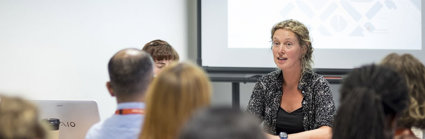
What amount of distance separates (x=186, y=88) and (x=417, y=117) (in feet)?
2.66

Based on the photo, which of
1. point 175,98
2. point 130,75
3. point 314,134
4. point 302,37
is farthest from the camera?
point 302,37

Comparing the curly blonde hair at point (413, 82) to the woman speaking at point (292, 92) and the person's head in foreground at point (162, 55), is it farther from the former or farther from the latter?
the person's head in foreground at point (162, 55)

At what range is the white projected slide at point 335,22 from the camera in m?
3.87

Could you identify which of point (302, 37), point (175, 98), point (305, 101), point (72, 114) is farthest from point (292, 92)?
point (175, 98)

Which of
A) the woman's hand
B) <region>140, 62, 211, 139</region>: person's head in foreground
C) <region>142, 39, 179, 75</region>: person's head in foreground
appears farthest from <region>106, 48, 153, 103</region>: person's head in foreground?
<region>142, 39, 179, 75</region>: person's head in foreground

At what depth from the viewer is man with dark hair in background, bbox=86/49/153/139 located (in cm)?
164

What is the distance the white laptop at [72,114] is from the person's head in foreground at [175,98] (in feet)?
3.36

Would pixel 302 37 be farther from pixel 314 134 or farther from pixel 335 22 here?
pixel 335 22

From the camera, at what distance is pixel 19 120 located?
885mm

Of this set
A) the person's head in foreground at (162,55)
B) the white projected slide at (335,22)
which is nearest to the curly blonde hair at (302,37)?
the person's head in foreground at (162,55)

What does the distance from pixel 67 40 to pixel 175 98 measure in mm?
2090

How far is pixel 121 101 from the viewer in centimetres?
171

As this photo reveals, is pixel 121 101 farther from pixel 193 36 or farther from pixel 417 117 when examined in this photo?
pixel 193 36

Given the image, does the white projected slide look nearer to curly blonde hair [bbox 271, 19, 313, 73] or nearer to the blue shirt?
curly blonde hair [bbox 271, 19, 313, 73]
